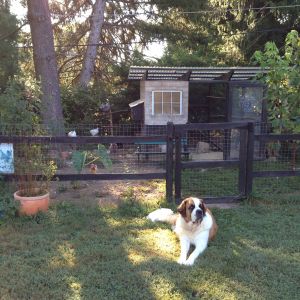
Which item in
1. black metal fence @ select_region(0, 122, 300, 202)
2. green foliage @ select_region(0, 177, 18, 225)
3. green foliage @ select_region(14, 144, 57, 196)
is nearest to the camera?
green foliage @ select_region(0, 177, 18, 225)

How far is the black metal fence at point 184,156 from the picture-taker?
618 cm

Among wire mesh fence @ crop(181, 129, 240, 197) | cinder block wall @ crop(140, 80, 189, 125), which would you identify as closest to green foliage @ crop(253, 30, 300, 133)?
wire mesh fence @ crop(181, 129, 240, 197)

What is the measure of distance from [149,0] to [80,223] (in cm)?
1315

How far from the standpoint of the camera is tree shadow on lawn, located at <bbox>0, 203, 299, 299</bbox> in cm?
357

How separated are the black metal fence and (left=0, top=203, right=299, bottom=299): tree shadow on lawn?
0.84m

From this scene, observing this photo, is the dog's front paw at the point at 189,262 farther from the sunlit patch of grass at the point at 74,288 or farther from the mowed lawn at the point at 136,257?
the sunlit patch of grass at the point at 74,288

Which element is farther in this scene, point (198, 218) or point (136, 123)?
point (136, 123)

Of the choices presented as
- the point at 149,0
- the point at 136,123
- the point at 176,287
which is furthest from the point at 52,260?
the point at 149,0

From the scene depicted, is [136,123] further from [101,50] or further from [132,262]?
[132,262]

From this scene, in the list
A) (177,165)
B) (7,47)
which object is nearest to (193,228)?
(177,165)

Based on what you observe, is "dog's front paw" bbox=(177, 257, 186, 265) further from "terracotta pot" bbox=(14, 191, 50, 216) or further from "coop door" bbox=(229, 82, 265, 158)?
"coop door" bbox=(229, 82, 265, 158)

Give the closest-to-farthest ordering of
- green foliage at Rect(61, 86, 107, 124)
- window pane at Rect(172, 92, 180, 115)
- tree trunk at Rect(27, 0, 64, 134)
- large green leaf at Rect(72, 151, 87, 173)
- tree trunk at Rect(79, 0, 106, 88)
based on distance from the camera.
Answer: large green leaf at Rect(72, 151, 87, 173) → tree trunk at Rect(27, 0, 64, 134) → window pane at Rect(172, 92, 180, 115) → green foliage at Rect(61, 86, 107, 124) → tree trunk at Rect(79, 0, 106, 88)

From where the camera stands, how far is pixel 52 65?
402 inches

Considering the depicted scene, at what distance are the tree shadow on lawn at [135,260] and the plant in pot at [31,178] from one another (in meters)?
0.21
